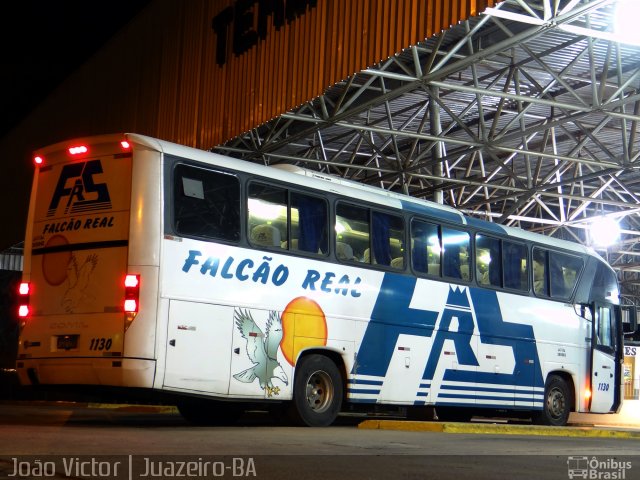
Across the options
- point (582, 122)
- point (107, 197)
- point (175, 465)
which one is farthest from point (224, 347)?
point (582, 122)

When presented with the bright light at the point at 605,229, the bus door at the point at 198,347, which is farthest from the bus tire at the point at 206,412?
the bright light at the point at 605,229

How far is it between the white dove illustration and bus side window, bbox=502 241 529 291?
7443 millimetres

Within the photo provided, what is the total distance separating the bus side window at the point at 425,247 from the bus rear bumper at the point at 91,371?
5011mm

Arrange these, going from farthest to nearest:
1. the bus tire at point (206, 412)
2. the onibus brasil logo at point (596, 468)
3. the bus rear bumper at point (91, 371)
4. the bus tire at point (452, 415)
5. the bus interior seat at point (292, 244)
Answer: the bus tire at point (452, 415) < the bus tire at point (206, 412) < the bus interior seat at point (292, 244) < the bus rear bumper at point (91, 371) < the onibus brasil logo at point (596, 468)

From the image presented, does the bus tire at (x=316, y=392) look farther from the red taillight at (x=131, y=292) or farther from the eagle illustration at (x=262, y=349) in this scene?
the red taillight at (x=131, y=292)

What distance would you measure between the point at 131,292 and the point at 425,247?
5301 mm

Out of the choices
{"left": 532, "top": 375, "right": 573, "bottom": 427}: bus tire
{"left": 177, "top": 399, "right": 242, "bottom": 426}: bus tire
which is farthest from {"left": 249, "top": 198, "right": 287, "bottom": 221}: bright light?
{"left": 532, "top": 375, "right": 573, "bottom": 427}: bus tire

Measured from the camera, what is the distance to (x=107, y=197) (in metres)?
11.2

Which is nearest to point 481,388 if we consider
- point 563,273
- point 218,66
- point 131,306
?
point 563,273

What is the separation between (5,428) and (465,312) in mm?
7492

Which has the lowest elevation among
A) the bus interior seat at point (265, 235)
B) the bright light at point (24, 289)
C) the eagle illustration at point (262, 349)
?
the eagle illustration at point (262, 349)

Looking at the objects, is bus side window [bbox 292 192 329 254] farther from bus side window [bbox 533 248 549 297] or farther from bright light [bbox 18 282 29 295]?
bus side window [bbox 533 248 549 297]

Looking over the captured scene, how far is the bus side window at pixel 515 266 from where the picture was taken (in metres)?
15.9

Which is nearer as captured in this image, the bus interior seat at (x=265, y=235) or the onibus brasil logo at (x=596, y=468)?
the onibus brasil logo at (x=596, y=468)
